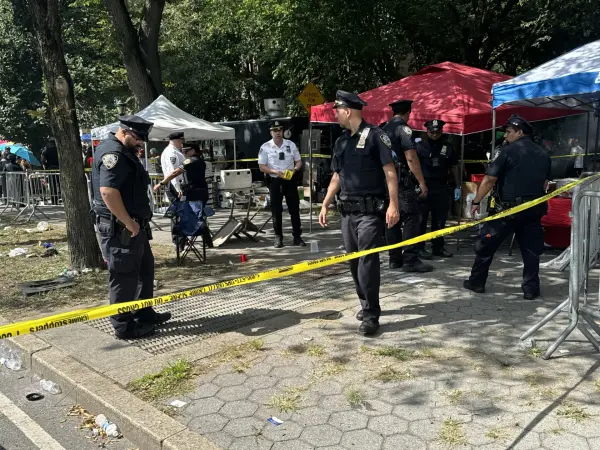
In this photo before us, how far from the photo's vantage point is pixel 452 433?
3.12m

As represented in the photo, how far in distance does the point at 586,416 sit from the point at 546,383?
45cm

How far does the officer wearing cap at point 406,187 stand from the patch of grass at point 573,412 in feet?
11.3

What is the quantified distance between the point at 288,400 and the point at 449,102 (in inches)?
242

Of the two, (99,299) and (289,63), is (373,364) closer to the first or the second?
(99,299)

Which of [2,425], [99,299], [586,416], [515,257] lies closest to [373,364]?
[586,416]

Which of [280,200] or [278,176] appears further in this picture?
[280,200]

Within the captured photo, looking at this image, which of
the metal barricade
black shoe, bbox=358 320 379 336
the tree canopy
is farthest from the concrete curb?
the tree canopy

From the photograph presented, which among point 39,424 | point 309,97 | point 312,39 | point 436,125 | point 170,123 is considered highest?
point 312,39

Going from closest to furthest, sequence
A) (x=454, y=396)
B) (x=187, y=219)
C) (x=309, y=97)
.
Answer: (x=454, y=396) → (x=187, y=219) → (x=309, y=97)

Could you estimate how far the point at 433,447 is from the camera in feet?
9.86

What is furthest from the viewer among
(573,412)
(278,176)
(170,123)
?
(170,123)

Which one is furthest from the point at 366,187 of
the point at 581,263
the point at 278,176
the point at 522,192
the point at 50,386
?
the point at 278,176

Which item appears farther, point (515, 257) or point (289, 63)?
point (289, 63)

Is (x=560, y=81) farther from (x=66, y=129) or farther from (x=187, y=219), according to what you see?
(x=66, y=129)
